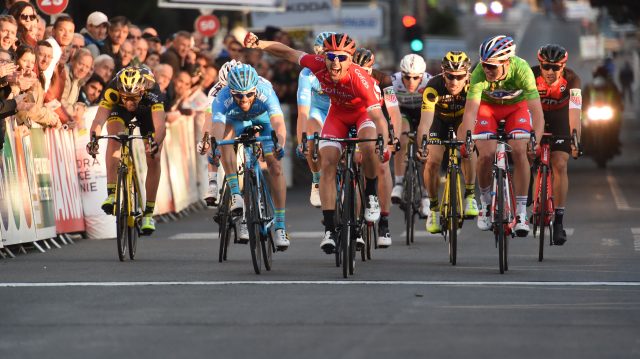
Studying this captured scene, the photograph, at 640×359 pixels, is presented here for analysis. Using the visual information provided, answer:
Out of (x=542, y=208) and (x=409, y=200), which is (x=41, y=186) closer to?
(x=409, y=200)

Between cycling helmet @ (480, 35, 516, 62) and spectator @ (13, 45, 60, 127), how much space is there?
4623mm

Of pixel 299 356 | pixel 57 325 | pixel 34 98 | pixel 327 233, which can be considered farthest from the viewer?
pixel 34 98

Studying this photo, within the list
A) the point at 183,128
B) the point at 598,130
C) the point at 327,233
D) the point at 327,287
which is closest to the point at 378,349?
the point at 327,287

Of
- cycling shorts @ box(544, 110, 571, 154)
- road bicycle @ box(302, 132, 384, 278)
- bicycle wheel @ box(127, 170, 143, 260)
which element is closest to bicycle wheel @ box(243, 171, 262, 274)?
road bicycle @ box(302, 132, 384, 278)

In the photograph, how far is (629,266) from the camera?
46.1 ft

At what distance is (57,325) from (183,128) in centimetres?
1303

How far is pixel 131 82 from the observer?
49.6ft

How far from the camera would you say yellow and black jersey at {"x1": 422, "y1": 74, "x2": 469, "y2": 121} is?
629 inches

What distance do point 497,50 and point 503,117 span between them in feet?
2.74

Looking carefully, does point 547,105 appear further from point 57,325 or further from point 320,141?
point 57,325

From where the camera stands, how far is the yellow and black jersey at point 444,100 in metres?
16.0

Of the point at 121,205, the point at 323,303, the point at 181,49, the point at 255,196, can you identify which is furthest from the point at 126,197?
the point at 181,49

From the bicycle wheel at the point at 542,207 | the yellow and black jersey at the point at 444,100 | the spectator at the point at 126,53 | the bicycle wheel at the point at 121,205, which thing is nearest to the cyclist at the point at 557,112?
the bicycle wheel at the point at 542,207

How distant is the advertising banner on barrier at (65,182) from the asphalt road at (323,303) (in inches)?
19.6
